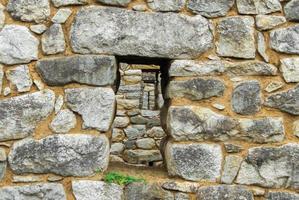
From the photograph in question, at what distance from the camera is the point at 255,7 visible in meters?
2.80

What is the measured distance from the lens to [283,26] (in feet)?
9.23

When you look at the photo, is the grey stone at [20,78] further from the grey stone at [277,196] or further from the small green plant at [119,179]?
the grey stone at [277,196]

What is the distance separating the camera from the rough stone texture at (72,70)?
2.69 meters

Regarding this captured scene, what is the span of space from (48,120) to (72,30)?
0.58 meters

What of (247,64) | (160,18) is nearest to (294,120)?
(247,64)

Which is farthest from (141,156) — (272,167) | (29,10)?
(29,10)

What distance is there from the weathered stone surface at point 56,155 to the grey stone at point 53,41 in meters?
0.54

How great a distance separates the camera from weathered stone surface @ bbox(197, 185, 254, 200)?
2697 millimetres

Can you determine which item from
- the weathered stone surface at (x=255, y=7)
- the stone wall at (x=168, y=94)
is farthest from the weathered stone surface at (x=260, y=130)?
the weathered stone surface at (x=255, y=7)

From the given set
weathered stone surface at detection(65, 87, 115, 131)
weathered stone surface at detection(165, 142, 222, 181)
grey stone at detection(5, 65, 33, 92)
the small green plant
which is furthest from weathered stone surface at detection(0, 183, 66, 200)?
weathered stone surface at detection(165, 142, 222, 181)

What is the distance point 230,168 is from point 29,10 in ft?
5.28

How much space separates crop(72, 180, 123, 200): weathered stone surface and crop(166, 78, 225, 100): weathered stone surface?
2.34 feet

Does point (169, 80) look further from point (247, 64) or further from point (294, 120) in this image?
point (294, 120)

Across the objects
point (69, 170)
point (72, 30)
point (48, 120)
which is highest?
point (72, 30)
